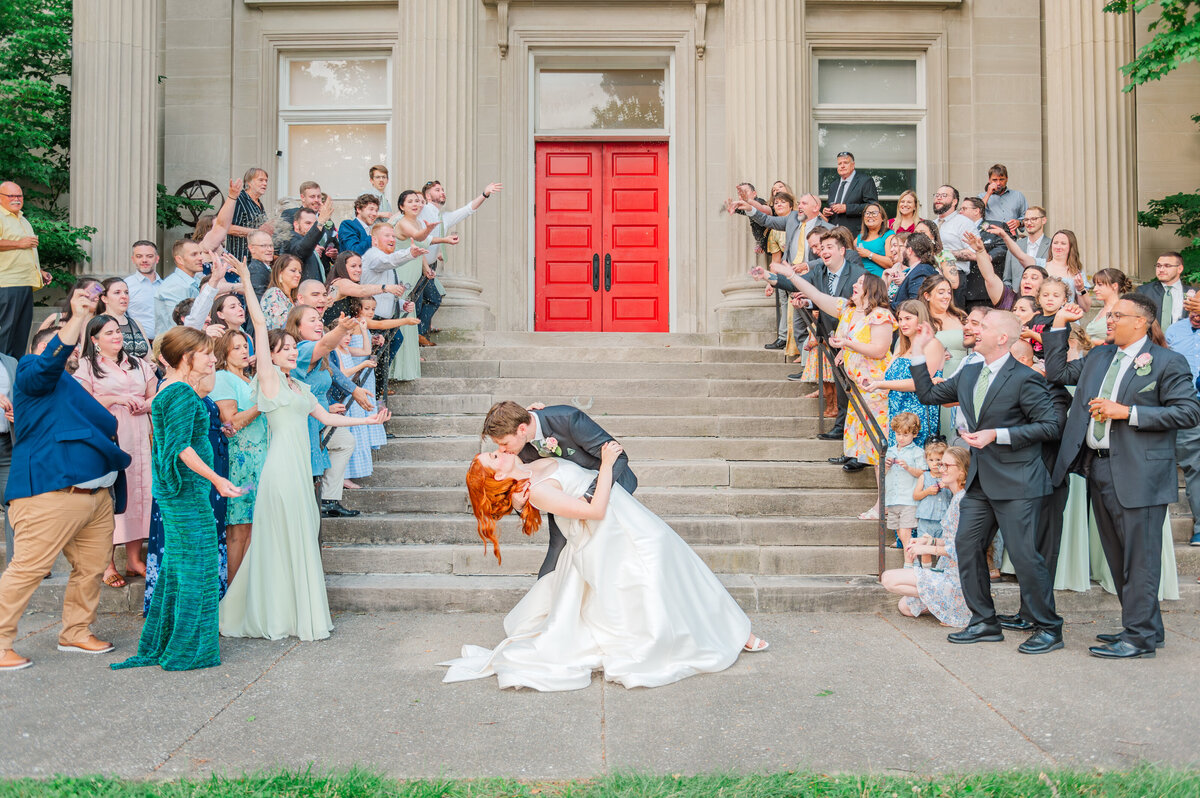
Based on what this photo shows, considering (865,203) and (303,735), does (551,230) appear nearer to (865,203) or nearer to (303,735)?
(865,203)

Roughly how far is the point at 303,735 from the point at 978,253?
23.4ft

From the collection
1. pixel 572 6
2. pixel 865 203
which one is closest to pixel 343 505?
pixel 865 203

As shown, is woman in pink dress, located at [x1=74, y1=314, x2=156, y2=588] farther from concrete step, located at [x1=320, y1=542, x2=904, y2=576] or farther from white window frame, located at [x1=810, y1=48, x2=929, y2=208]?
white window frame, located at [x1=810, y1=48, x2=929, y2=208]

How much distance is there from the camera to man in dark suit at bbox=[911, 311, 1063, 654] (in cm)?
581

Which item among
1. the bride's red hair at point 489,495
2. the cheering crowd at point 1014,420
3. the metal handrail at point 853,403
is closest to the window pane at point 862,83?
the cheering crowd at point 1014,420

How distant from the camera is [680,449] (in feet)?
29.0

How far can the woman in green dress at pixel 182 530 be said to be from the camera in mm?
5535

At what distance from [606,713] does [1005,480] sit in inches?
117

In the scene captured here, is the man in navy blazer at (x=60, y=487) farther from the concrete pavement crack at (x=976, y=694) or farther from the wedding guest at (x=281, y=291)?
the concrete pavement crack at (x=976, y=694)

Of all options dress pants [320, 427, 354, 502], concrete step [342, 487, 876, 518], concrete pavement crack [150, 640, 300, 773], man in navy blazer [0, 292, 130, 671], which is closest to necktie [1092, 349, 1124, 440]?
concrete step [342, 487, 876, 518]

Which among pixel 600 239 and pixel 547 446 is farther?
pixel 600 239

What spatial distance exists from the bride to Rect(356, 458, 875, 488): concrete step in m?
2.70

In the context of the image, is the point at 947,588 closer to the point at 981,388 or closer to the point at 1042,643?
the point at 1042,643

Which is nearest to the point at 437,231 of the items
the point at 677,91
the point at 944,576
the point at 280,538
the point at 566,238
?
the point at 566,238
